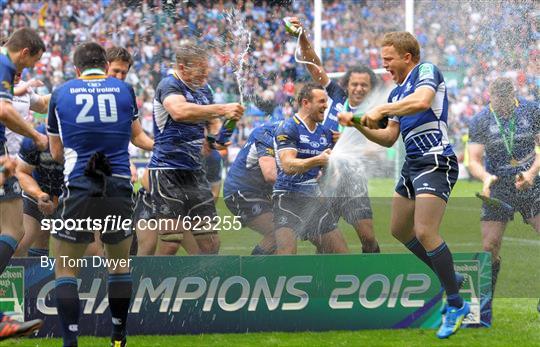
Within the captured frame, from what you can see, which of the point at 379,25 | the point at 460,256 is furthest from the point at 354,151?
the point at 379,25

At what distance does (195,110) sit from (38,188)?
1.39 m

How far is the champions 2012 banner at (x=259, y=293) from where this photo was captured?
693cm

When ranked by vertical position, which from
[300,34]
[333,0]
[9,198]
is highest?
[300,34]

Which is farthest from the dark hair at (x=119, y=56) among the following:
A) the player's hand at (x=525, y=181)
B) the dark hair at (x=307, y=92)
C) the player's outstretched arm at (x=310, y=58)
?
the player's hand at (x=525, y=181)

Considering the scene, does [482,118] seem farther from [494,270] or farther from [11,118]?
[11,118]

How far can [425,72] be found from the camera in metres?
6.59

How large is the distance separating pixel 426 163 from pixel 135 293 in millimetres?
2336

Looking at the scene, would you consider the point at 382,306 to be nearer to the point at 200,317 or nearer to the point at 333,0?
the point at 200,317

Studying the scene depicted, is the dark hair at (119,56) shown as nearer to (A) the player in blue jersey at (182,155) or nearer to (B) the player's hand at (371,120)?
(A) the player in blue jersey at (182,155)

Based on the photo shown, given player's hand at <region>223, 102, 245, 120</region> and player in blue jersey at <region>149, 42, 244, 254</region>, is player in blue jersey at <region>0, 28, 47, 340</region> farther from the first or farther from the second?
player's hand at <region>223, 102, 245, 120</region>

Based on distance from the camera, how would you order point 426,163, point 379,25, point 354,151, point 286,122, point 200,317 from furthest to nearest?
1. point 379,25
2. point 354,151
3. point 286,122
4. point 200,317
5. point 426,163

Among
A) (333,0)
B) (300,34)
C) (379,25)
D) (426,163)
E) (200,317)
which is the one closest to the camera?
(426,163)

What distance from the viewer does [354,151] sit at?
8.77 metres

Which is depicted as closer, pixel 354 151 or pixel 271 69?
pixel 354 151
